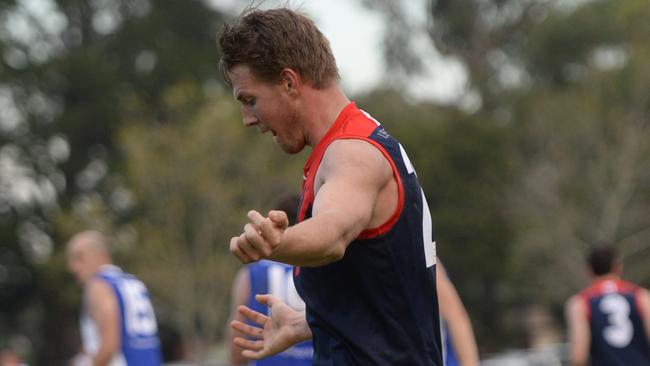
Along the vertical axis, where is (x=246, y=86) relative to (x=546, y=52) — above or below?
below

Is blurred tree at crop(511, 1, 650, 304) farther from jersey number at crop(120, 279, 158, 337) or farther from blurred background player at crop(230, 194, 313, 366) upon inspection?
blurred background player at crop(230, 194, 313, 366)

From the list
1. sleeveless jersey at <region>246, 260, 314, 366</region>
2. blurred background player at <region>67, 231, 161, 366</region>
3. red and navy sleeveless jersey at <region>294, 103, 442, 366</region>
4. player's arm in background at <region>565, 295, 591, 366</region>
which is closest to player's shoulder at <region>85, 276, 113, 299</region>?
blurred background player at <region>67, 231, 161, 366</region>

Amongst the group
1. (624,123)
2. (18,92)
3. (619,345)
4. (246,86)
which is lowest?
(619,345)

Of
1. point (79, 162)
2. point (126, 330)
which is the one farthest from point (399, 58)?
point (126, 330)

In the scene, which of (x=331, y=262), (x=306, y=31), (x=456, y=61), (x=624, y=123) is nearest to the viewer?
(x=331, y=262)

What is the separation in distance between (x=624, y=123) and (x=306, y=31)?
119 feet

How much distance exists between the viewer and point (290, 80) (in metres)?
3.46

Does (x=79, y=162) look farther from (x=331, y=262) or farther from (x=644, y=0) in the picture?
(x=331, y=262)

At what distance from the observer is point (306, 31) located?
3.42 meters

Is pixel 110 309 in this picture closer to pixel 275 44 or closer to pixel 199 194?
pixel 275 44

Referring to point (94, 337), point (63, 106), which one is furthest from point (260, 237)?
point (63, 106)

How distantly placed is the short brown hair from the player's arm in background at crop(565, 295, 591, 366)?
6032mm

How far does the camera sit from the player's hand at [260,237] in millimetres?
2898

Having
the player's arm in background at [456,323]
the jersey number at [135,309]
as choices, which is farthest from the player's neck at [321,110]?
the jersey number at [135,309]
